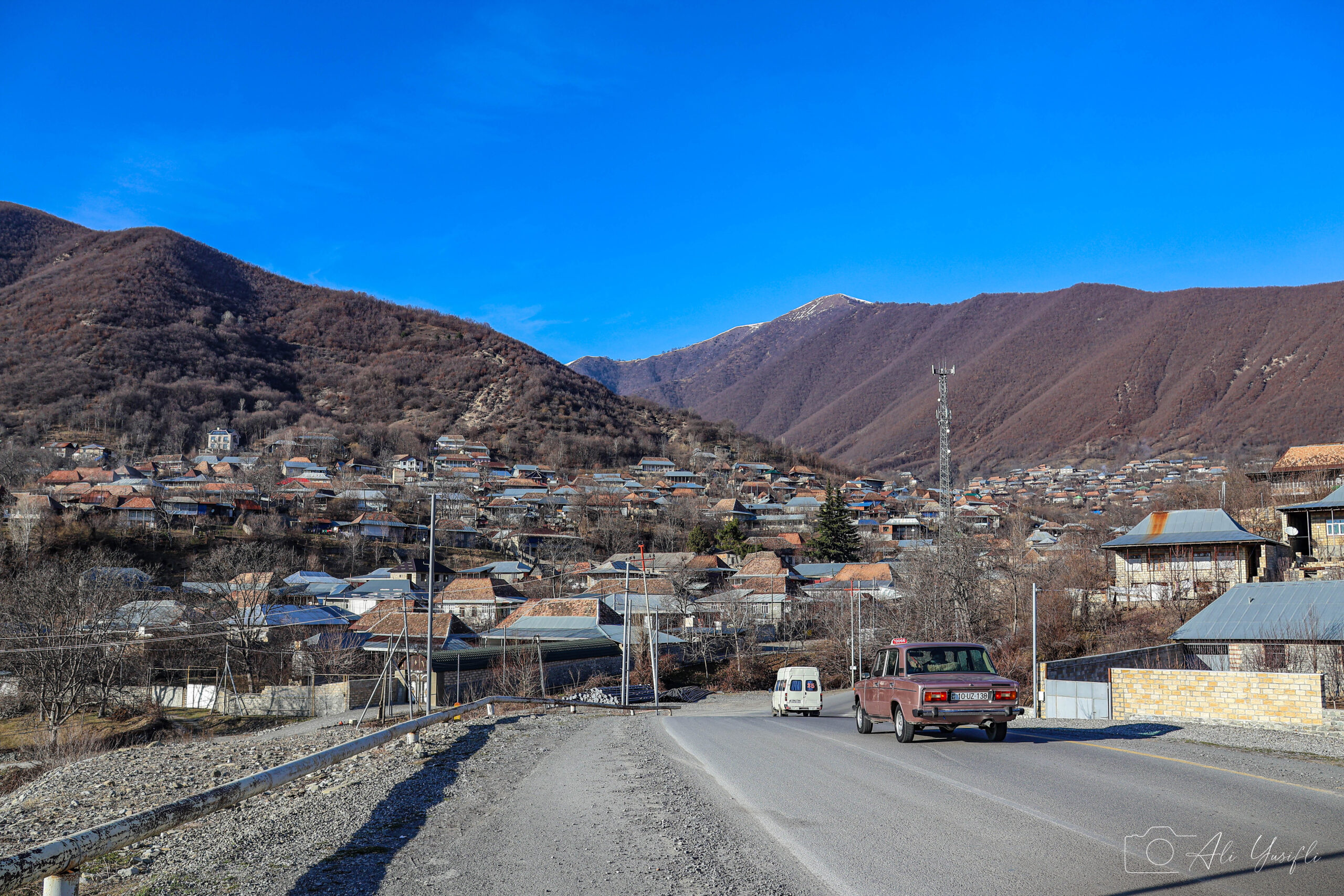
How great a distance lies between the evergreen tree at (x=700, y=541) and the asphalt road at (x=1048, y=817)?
89475 mm

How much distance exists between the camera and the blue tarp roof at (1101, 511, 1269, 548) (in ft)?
164

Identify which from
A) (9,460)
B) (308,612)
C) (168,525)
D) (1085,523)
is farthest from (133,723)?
(1085,523)

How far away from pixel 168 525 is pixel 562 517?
4880 cm

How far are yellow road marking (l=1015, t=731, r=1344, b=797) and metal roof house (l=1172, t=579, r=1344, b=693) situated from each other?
775 inches

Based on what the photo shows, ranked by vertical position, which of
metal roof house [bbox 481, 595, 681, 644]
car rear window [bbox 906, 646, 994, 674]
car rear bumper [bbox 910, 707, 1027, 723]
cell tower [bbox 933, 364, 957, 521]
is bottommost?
metal roof house [bbox 481, 595, 681, 644]

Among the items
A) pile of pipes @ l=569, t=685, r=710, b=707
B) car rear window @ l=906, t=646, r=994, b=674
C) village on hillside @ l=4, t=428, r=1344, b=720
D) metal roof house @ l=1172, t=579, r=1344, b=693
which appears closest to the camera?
car rear window @ l=906, t=646, r=994, b=674

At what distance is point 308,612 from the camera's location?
5550 cm

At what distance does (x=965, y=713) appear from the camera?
13867 millimetres

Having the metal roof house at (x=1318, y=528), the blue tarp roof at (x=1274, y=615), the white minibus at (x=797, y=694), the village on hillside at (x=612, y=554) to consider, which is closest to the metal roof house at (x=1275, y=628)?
the blue tarp roof at (x=1274, y=615)

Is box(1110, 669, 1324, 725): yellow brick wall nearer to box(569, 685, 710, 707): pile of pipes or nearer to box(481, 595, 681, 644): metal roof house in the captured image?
box(569, 685, 710, 707): pile of pipes

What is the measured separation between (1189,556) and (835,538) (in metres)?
53.8

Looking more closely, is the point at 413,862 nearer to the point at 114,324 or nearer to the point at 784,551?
the point at 784,551

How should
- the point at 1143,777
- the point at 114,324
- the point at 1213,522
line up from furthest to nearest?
the point at 114,324
the point at 1213,522
the point at 1143,777

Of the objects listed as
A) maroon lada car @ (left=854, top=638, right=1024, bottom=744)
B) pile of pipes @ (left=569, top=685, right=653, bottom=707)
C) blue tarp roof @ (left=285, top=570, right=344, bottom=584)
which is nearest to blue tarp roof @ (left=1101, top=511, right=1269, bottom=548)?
pile of pipes @ (left=569, top=685, right=653, bottom=707)
